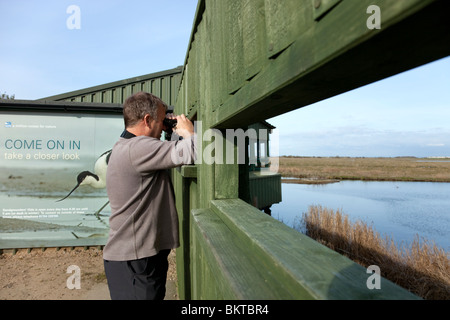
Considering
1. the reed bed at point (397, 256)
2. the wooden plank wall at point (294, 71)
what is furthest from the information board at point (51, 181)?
the reed bed at point (397, 256)

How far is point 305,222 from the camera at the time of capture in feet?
39.4

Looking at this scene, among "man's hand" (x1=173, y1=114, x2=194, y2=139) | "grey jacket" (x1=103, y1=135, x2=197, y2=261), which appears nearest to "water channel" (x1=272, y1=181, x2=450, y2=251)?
"man's hand" (x1=173, y1=114, x2=194, y2=139)

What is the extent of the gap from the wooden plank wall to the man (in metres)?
0.39

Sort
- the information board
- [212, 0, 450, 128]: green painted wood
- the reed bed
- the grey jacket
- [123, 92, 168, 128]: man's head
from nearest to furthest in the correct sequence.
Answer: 1. [212, 0, 450, 128]: green painted wood
2. the grey jacket
3. [123, 92, 168, 128]: man's head
4. the information board
5. the reed bed

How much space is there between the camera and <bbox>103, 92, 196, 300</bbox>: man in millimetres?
1663

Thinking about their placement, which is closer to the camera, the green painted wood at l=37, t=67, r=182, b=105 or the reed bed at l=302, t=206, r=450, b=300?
the reed bed at l=302, t=206, r=450, b=300

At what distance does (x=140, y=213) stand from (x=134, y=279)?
1.37 ft

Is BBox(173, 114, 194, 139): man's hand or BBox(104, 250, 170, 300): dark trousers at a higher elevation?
BBox(173, 114, 194, 139): man's hand

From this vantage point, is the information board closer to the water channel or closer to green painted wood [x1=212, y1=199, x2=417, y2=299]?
green painted wood [x1=212, y1=199, x2=417, y2=299]

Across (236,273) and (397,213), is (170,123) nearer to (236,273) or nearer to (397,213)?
(236,273)

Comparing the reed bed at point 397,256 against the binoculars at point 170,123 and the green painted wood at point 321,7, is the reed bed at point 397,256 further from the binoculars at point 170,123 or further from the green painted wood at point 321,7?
the green painted wood at point 321,7
